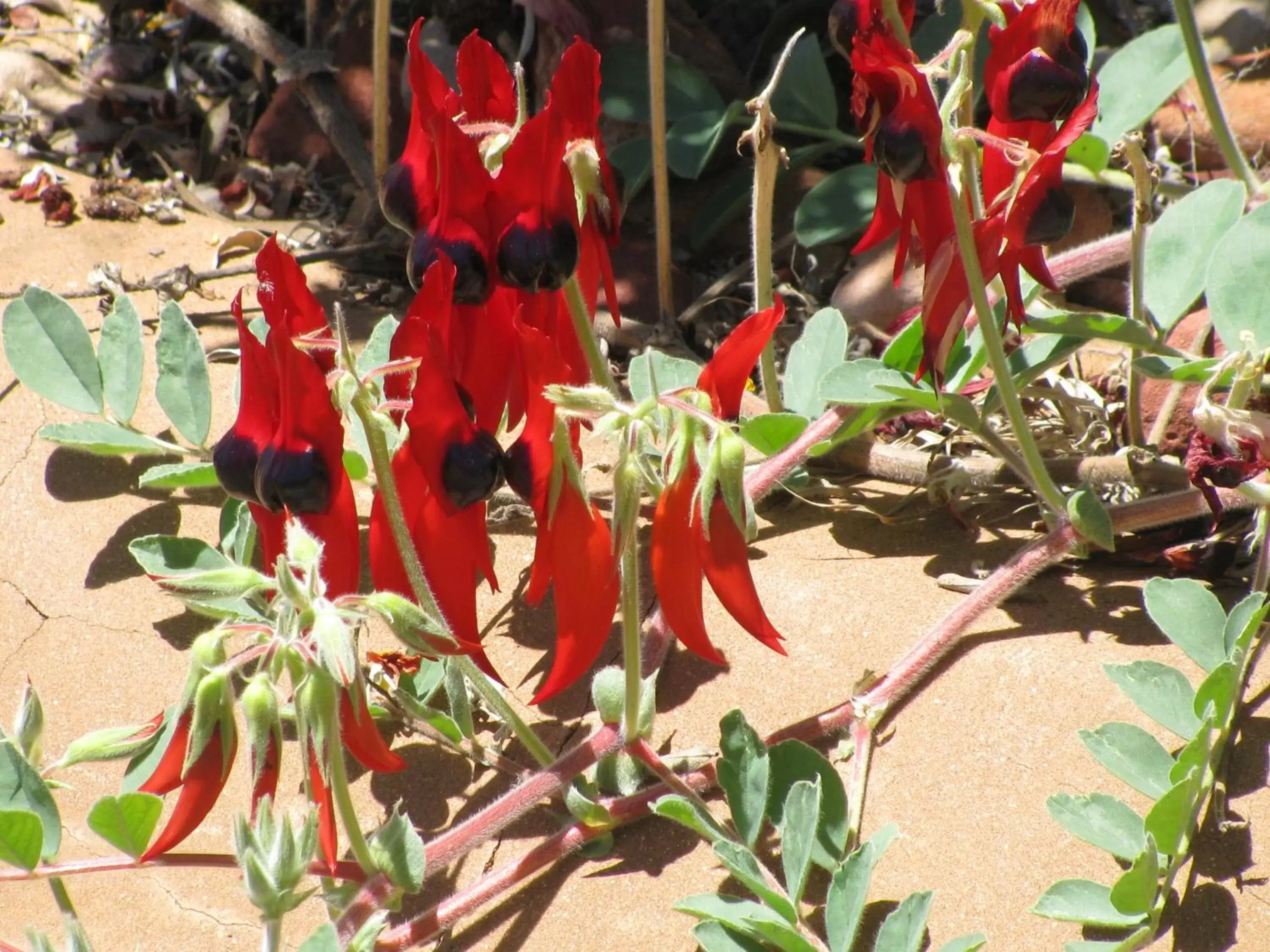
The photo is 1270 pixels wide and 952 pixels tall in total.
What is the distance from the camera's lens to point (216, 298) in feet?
8.20

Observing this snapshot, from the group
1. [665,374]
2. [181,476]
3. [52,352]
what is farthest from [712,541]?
[52,352]

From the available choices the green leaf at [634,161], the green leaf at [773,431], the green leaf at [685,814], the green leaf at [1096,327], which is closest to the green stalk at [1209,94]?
the green leaf at [1096,327]

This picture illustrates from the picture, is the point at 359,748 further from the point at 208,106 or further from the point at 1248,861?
the point at 208,106

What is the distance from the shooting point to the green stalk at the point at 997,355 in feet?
4.48

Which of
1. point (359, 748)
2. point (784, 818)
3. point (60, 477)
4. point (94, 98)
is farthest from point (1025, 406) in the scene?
point (94, 98)

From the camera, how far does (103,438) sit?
1.91 m

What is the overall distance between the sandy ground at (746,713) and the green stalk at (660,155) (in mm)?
478

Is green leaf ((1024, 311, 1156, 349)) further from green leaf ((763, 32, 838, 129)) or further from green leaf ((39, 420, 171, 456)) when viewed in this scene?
green leaf ((39, 420, 171, 456))

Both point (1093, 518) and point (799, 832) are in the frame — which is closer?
point (799, 832)

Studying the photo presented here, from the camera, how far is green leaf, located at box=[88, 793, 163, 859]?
1.25 m

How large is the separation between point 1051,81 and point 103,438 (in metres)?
1.27

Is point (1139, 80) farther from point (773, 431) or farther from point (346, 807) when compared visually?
Answer: point (346, 807)


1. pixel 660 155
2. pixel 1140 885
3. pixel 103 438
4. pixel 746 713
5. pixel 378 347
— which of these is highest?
pixel 660 155

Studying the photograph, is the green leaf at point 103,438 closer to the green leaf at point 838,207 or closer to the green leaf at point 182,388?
the green leaf at point 182,388
